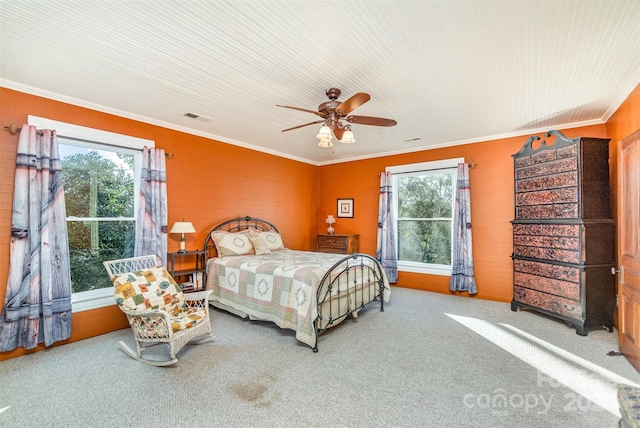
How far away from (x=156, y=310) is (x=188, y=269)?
1789 millimetres

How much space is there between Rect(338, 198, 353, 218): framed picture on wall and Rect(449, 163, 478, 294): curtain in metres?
2.22

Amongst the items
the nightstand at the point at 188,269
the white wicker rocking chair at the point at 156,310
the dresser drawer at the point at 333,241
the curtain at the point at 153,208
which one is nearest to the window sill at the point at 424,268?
the dresser drawer at the point at 333,241

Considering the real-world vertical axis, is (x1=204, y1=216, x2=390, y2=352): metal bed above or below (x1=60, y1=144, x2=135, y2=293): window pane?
below

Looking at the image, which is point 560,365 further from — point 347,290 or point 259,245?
point 259,245

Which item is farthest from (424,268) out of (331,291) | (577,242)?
(331,291)

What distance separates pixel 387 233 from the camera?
18.9ft

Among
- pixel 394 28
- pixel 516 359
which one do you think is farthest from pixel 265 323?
pixel 394 28

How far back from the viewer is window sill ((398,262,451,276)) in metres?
5.34

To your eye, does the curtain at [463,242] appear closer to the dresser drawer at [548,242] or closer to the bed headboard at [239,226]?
the dresser drawer at [548,242]

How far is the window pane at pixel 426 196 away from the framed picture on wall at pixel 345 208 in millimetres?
1101

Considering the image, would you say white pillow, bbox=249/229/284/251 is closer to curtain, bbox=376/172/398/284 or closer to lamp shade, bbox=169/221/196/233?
lamp shade, bbox=169/221/196/233

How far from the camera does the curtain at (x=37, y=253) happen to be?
2.87 m

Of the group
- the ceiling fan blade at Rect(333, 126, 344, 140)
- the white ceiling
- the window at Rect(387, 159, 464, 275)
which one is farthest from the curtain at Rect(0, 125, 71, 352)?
the window at Rect(387, 159, 464, 275)

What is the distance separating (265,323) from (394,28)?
358cm
